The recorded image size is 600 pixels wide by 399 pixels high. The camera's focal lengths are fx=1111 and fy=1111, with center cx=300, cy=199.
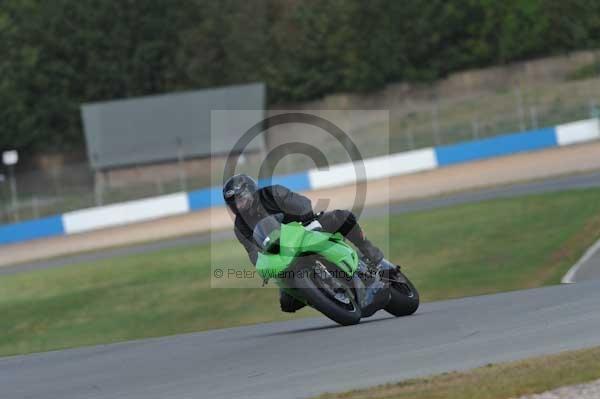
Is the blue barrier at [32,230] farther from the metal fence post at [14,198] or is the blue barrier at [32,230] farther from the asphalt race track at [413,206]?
the asphalt race track at [413,206]

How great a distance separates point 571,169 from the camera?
105 ft

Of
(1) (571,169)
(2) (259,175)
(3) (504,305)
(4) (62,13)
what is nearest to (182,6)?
Answer: (4) (62,13)

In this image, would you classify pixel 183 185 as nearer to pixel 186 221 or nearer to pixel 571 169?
pixel 186 221

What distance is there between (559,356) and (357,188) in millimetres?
29053

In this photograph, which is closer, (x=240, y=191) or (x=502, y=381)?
(x=502, y=381)

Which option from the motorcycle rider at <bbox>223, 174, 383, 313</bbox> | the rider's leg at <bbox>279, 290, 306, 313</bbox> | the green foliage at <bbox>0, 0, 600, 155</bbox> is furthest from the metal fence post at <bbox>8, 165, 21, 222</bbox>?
the motorcycle rider at <bbox>223, 174, 383, 313</bbox>

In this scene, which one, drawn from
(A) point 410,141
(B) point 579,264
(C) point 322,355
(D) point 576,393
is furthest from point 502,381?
(A) point 410,141

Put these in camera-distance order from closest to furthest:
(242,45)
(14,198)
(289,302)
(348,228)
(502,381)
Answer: (502,381) → (348,228) → (289,302) → (14,198) → (242,45)

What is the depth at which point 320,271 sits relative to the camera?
988 cm

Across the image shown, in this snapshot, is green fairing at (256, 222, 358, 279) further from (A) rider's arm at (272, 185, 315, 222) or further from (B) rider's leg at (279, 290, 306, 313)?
(B) rider's leg at (279, 290, 306, 313)

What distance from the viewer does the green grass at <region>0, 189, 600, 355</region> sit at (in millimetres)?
17531

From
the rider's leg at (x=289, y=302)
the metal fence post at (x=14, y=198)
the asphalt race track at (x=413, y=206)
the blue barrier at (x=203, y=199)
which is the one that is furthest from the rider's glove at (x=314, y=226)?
the metal fence post at (x=14, y=198)

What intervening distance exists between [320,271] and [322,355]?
4.53 ft

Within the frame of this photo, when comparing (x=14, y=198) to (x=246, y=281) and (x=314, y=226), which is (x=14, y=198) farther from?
(x=314, y=226)
